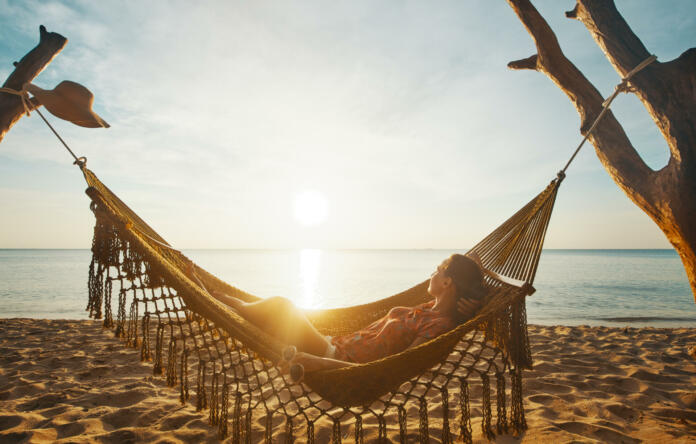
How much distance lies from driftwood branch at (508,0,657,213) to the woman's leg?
5.22ft

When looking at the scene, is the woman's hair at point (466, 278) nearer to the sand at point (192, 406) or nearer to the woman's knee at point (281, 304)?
the sand at point (192, 406)

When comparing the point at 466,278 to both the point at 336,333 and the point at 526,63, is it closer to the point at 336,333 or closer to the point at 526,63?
the point at 336,333

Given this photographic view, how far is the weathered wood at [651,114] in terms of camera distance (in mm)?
1499

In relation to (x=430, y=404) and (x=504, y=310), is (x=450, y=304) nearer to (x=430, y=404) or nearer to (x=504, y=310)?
(x=504, y=310)

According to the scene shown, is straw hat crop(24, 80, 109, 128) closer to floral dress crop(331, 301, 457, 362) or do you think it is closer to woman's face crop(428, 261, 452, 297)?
floral dress crop(331, 301, 457, 362)

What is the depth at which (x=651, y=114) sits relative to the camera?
5.40ft

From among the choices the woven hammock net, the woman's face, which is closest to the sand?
the woven hammock net

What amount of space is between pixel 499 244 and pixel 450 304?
69 cm

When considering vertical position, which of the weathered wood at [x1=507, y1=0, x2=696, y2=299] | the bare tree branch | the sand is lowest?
the sand

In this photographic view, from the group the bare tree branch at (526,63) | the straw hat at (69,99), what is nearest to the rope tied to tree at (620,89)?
the bare tree branch at (526,63)

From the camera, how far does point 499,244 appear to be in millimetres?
2057

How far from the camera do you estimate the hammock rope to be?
117 centimetres

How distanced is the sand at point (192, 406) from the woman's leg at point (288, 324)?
1.40 ft

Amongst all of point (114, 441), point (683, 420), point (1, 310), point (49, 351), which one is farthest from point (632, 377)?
point (1, 310)
